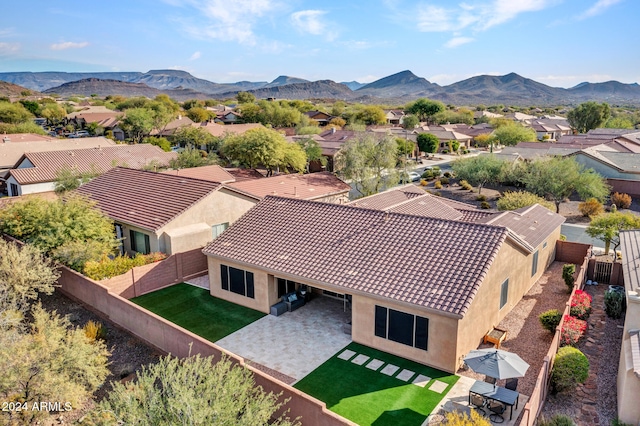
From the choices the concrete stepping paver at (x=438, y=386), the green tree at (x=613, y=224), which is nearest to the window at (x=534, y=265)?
the green tree at (x=613, y=224)

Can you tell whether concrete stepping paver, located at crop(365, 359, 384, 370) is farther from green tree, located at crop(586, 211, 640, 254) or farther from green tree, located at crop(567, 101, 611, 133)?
green tree, located at crop(567, 101, 611, 133)

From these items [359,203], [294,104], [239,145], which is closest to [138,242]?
[359,203]

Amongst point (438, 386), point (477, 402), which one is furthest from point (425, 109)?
point (477, 402)

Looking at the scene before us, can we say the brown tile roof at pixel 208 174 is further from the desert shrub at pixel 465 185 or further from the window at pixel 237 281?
the desert shrub at pixel 465 185

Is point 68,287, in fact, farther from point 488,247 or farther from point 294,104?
point 294,104

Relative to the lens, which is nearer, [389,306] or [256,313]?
[389,306]

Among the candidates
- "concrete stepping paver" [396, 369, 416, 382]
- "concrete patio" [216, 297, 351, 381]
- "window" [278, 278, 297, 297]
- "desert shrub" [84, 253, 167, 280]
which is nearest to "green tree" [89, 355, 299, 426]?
"concrete patio" [216, 297, 351, 381]

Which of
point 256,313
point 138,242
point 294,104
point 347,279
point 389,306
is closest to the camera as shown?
point 389,306
